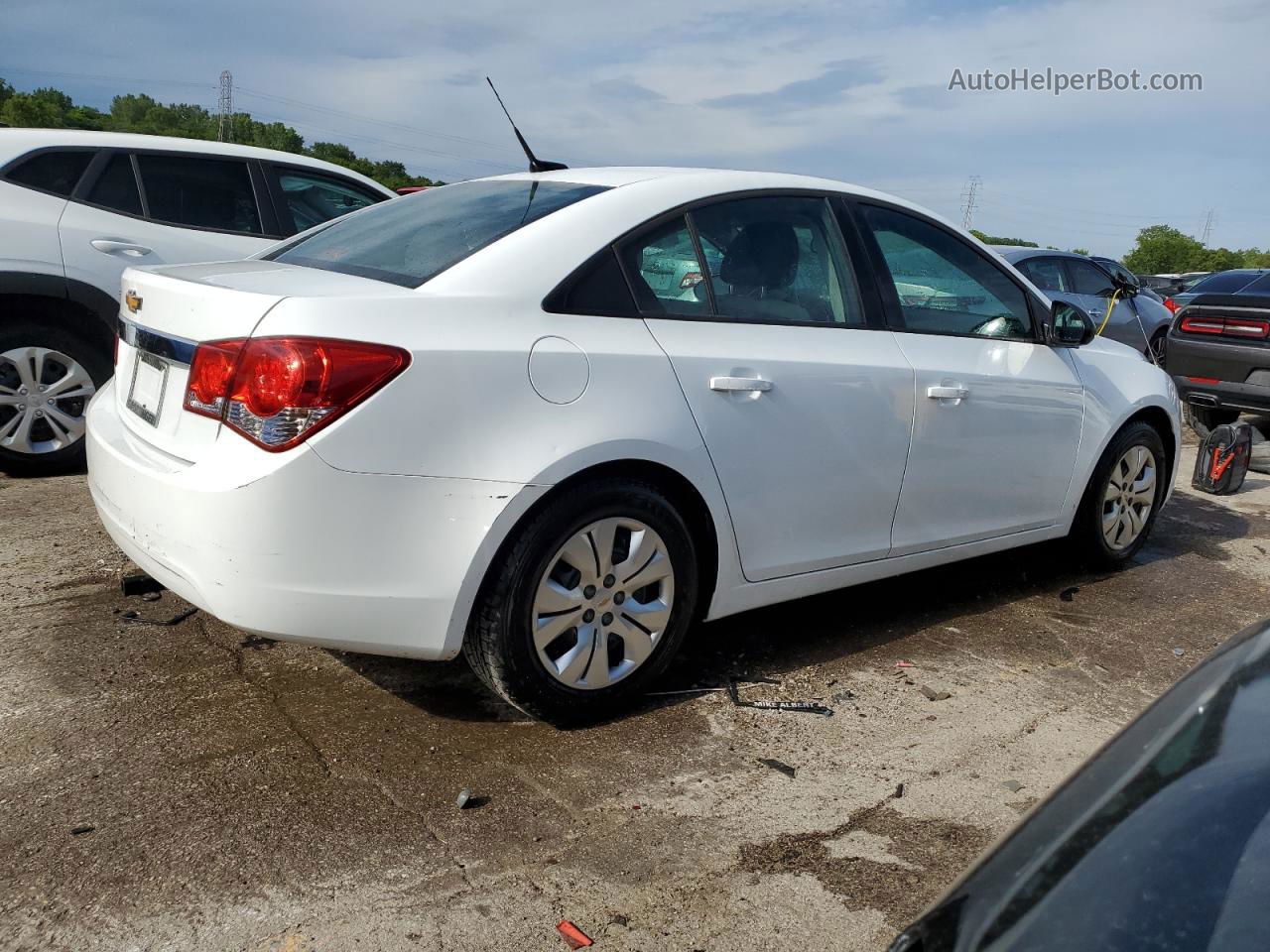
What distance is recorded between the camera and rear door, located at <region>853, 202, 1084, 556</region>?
4.06 m

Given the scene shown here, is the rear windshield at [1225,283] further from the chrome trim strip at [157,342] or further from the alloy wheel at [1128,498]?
the chrome trim strip at [157,342]

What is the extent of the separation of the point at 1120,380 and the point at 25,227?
5368 mm

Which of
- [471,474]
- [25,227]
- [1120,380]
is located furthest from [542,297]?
[25,227]

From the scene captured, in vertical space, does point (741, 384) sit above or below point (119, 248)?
above

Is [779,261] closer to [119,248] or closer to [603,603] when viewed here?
[603,603]

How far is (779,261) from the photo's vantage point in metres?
3.79

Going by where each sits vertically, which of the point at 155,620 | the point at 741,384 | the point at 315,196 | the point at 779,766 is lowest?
the point at 155,620

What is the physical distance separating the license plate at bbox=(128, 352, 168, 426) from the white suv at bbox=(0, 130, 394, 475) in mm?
2926

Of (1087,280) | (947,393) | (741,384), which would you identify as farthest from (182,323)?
(1087,280)

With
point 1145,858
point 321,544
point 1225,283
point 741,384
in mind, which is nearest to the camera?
point 1145,858

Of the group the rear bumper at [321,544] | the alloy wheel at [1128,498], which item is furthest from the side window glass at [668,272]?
the alloy wheel at [1128,498]

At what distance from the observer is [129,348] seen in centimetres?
346

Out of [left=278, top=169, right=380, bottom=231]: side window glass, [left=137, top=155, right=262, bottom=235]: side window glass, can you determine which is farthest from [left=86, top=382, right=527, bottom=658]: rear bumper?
[left=278, top=169, right=380, bottom=231]: side window glass

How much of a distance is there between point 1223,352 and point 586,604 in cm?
707
